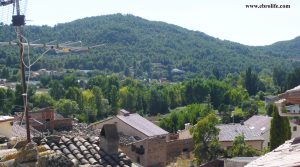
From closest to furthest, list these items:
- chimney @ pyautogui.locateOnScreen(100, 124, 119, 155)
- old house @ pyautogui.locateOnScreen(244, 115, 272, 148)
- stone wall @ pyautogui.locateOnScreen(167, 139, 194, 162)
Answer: chimney @ pyautogui.locateOnScreen(100, 124, 119, 155), stone wall @ pyautogui.locateOnScreen(167, 139, 194, 162), old house @ pyautogui.locateOnScreen(244, 115, 272, 148)

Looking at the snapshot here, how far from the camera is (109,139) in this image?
8508mm

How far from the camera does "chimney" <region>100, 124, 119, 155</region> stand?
331 inches

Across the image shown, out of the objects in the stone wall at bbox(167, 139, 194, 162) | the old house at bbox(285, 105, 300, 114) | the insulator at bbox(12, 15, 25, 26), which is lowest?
the stone wall at bbox(167, 139, 194, 162)

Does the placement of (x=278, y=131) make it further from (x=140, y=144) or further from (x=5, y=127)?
(x=5, y=127)

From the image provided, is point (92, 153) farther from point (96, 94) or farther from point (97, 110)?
point (96, 94)

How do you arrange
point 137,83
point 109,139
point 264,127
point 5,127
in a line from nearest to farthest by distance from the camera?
point 109,139 < point 5,127 < point 264,127 < point 137,83

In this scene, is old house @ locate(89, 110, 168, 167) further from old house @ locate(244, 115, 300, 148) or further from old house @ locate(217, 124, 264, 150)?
old house @ locate(244, 115, 300, 148)

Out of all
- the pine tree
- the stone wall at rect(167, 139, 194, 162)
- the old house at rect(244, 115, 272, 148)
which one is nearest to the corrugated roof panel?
the old house at rect(244, 115, 272, 148)

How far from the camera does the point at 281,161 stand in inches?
184

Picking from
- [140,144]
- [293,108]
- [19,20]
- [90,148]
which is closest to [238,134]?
[140,144]

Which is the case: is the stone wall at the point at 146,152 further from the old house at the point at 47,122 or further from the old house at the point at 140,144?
the old house at the point at 47,122

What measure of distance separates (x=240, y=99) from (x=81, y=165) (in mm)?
75067

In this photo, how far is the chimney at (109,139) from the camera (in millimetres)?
8398

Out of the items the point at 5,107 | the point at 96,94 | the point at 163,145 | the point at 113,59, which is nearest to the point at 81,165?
the point at 163,145
